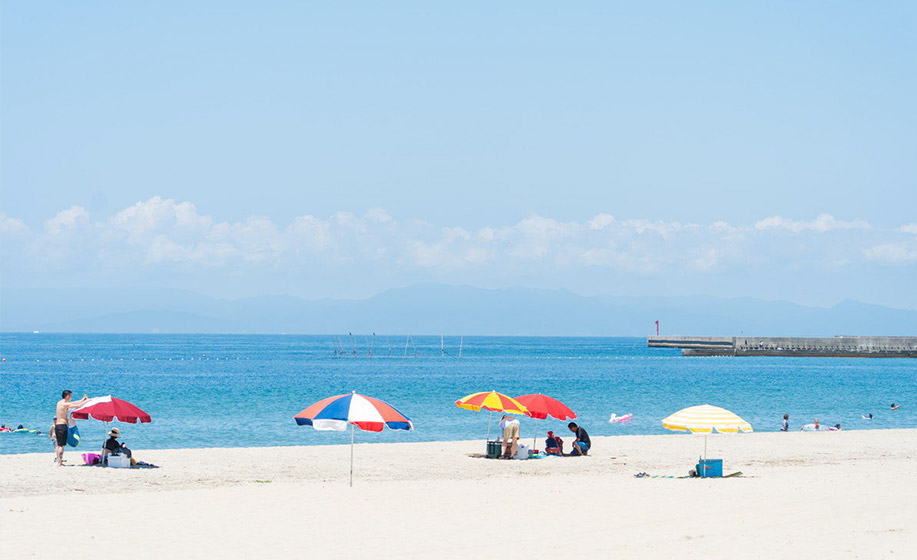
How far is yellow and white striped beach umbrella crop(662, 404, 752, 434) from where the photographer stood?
22156 millimetres

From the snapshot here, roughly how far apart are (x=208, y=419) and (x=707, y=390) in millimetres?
41460

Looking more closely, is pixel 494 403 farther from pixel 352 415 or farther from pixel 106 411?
pixel 106 411

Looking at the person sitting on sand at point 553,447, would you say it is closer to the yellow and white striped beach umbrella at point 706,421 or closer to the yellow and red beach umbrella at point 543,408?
the yellow and red beach umbrella at point 543,408

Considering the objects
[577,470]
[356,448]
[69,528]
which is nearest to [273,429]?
[356,448]

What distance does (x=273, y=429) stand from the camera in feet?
136

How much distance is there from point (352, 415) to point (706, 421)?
7.68 m

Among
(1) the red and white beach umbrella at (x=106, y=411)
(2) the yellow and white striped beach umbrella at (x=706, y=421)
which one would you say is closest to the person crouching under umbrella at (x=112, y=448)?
(1) the red and white beach umbrella at (x=106, y=411)

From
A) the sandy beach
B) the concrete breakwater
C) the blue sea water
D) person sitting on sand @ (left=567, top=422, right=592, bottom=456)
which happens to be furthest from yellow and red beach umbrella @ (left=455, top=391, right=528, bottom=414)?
the concrete breakwater

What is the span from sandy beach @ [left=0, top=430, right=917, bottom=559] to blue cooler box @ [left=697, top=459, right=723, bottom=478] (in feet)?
1.76

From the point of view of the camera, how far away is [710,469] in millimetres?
23578

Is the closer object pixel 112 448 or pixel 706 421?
pixel 706 421

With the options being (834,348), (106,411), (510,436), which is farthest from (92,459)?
(834,348)

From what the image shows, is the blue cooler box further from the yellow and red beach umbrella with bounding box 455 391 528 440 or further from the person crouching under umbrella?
the person crouching under umbrella

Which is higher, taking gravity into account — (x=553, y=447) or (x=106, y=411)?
(x=106, y=411)
